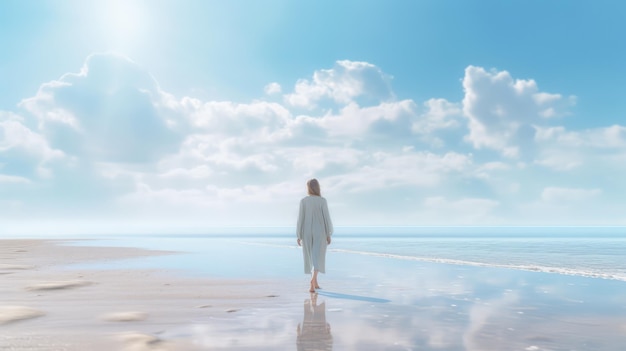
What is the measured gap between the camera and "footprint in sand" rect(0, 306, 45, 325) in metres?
7.08

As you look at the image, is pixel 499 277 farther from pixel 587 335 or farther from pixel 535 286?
pixel 587 335

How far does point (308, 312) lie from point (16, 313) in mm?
4729

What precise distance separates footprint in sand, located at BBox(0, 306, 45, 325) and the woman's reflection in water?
14.2 feet

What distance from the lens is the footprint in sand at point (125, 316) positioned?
23.6 ft

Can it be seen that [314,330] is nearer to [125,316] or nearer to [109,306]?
[125,316]

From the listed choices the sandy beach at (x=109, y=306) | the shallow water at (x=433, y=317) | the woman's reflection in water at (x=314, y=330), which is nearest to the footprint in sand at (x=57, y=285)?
the sandy beach at (x=109, y=306)

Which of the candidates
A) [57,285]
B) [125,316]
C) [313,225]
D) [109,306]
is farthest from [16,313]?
[313,225]

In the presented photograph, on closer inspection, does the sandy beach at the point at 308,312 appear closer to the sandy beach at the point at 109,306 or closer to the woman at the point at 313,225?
the sandy beach at the point at 109,306

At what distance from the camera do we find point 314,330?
6.62 meters

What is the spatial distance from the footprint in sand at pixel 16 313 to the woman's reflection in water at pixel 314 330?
4.33 metres

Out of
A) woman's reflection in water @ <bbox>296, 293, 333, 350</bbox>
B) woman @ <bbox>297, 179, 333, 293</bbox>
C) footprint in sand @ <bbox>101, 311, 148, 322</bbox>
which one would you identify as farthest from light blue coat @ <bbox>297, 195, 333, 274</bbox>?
footprint in sand @ <bbox>101, 311, 148, 322</bbox>

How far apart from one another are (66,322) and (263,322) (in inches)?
116

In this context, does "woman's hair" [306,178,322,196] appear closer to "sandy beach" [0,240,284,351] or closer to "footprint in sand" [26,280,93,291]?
"sandy beach" [0,240,284,351]

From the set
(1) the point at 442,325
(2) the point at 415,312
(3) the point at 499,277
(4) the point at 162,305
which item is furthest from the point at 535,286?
(4) the point at 162,305
